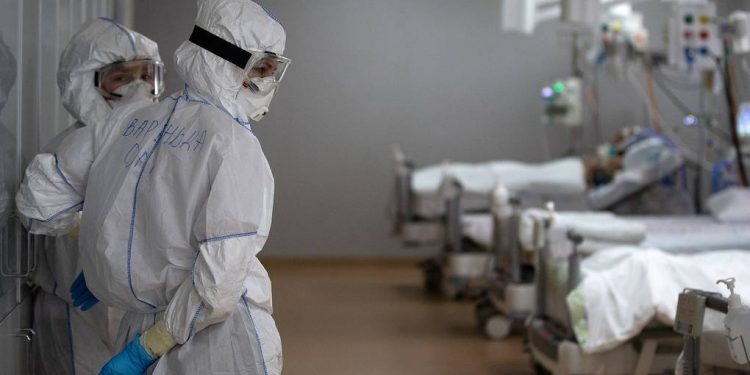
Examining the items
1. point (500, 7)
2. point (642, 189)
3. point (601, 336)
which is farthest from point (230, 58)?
point (500, 7)

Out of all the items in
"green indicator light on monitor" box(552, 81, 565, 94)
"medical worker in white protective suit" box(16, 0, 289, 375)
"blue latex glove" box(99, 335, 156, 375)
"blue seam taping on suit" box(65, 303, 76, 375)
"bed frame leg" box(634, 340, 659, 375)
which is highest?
"green indicator light on monitor" box(552, 81, 565, 94)

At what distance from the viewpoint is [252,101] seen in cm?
223

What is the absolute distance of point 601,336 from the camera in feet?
11.7

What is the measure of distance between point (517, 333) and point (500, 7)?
3106 millimetres

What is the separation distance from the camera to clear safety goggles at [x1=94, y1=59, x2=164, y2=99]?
268 cm

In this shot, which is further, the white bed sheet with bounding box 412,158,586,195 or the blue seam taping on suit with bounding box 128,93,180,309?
the white bed sheet with bounding box 412,158,586,195

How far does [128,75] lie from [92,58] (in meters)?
0.13

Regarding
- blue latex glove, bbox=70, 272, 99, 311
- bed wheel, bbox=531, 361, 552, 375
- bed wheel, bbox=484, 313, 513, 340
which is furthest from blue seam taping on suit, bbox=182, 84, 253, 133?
bed wheel, bbox=484, 313, 513, 340

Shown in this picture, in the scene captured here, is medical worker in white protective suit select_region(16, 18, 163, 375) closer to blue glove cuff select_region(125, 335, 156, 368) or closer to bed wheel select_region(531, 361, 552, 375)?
blue glove cuff select_region(125, 335, 156, 368)

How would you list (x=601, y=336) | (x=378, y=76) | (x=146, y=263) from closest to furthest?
(x=146, y=263), (x=601, y=336), (x=378, y=76)

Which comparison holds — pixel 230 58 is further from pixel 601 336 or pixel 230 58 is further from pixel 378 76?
pixel 378 76

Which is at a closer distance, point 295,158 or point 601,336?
point 295,158

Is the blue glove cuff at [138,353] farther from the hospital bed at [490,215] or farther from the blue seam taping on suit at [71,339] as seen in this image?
the hospital bed at [490,215]

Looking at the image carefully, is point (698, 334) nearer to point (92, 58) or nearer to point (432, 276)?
point (92, 58)
